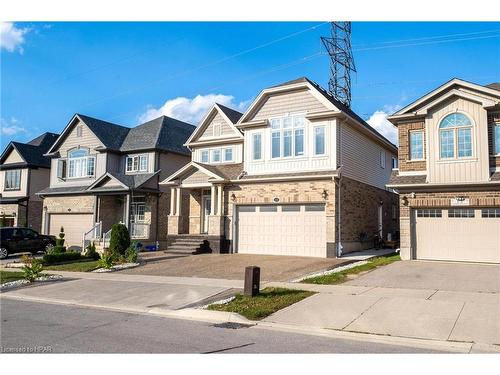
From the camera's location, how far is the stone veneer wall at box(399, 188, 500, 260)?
1791 centimetres

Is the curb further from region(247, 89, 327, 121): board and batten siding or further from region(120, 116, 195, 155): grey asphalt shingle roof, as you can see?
region(120, 116, 195, 155): grey asphalt shingle roof

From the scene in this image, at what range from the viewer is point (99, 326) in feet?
30.6

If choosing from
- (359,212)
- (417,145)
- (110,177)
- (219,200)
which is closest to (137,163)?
(110,177)

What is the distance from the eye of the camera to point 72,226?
102ft

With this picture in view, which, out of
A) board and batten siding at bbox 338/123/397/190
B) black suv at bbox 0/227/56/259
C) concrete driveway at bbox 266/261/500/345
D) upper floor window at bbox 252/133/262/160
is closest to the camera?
concrete driveway at bbox 266/261/500/345

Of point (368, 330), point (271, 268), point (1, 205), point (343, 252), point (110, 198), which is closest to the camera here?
point (368, 330)

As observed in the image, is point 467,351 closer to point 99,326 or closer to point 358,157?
point 99,326

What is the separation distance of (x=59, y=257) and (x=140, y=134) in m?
12.2

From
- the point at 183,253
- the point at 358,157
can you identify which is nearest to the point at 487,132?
the point at 358,157

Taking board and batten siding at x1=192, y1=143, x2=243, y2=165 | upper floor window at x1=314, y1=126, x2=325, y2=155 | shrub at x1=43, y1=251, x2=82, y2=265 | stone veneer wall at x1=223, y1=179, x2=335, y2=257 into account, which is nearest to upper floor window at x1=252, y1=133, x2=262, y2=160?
stone veneer wall at x1=223, y1=179, x2=335, y2=257

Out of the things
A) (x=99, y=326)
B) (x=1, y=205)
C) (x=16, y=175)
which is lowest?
(x=99, y=326)

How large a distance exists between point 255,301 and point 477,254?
1083cm

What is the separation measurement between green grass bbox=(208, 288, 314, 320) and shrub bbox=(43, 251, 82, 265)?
41.7 feet

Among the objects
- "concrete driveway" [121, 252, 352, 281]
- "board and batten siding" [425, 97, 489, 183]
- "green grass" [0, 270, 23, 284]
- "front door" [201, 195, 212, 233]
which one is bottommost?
"green grass" [0, 270, 23, 284]
